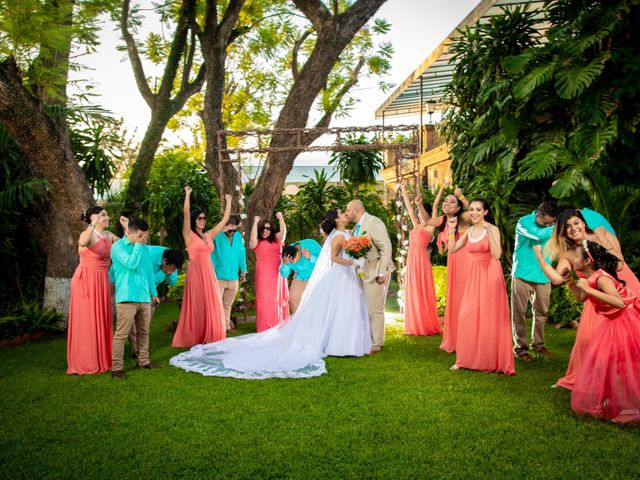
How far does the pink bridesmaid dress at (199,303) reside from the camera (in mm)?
8273

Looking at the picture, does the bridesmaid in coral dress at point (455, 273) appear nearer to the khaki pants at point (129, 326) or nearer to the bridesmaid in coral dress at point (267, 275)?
the bridesmaid in coral dress at point (267, 275)

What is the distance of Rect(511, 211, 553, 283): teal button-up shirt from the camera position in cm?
694

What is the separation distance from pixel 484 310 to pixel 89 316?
4457 millimetres

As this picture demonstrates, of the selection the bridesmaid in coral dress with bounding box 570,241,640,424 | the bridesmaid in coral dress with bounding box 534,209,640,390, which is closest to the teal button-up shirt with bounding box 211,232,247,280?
the bridesmaid in coral dress with bounding box 534,209,640,390

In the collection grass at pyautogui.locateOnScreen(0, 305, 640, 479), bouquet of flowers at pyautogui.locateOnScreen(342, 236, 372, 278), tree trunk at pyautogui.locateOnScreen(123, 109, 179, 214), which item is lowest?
grass at pyautogui.locateOnScreen(0, 305, 640, 479)

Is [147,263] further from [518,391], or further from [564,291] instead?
[564,291]

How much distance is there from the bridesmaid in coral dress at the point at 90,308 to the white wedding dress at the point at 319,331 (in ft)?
2.89

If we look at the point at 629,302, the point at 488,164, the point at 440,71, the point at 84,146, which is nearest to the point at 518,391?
the point at 629,302

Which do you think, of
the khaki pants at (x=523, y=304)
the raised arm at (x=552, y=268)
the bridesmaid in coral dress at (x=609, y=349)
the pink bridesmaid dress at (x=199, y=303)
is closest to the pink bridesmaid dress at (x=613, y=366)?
the bridesmaid in coral dress at (x=609, y=349)

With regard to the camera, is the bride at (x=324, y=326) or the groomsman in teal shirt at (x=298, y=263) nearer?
the bride at (x=324, y=326)

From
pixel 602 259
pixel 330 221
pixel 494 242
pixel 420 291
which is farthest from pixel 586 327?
pixel 420 291

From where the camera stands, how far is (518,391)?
223 inches

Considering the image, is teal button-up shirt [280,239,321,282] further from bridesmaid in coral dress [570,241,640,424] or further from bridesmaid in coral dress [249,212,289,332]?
bridesmaid in coral dress [570,241,640,424]

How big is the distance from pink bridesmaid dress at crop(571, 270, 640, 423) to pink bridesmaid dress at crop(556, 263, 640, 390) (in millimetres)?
120
